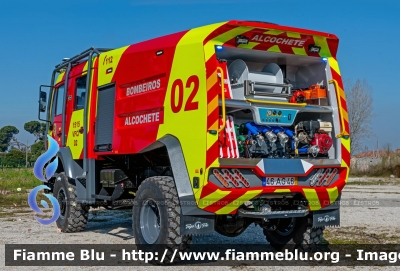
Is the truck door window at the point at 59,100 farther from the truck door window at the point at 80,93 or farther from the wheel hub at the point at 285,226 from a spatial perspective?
the wheel hub at the point at 285,226

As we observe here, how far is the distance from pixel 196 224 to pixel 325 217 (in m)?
2.13

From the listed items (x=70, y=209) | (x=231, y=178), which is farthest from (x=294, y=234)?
(x=70, y=209)

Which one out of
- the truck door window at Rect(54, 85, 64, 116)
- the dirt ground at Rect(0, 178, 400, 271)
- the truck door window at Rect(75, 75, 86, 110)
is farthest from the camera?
the truck door window at Rect(54, 85, 64, 116)

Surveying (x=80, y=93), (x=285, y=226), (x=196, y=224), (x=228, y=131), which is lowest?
(x=285, y=226)

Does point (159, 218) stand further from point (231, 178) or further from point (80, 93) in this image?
point (80, 93)

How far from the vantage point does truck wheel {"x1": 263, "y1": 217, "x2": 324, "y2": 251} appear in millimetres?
8242

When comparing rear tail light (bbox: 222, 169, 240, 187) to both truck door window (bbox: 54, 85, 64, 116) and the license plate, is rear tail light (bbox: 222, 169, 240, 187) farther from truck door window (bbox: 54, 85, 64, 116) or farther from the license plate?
truck door window (bbox: 54, 85, 64, 116)

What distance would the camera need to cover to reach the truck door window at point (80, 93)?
409 inches

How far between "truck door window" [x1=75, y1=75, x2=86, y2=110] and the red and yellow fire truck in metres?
1.05

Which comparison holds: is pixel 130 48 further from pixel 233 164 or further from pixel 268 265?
pixel 268 265

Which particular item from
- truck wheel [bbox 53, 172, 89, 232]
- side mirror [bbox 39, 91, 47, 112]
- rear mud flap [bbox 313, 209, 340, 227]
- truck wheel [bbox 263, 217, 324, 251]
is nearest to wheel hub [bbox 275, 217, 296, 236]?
truck wheel [bbox 263, 217, 324, 251]

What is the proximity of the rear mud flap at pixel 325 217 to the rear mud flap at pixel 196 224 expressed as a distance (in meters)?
1.75

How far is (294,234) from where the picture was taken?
851 centimetres

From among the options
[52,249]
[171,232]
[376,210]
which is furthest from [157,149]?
[376,210]
